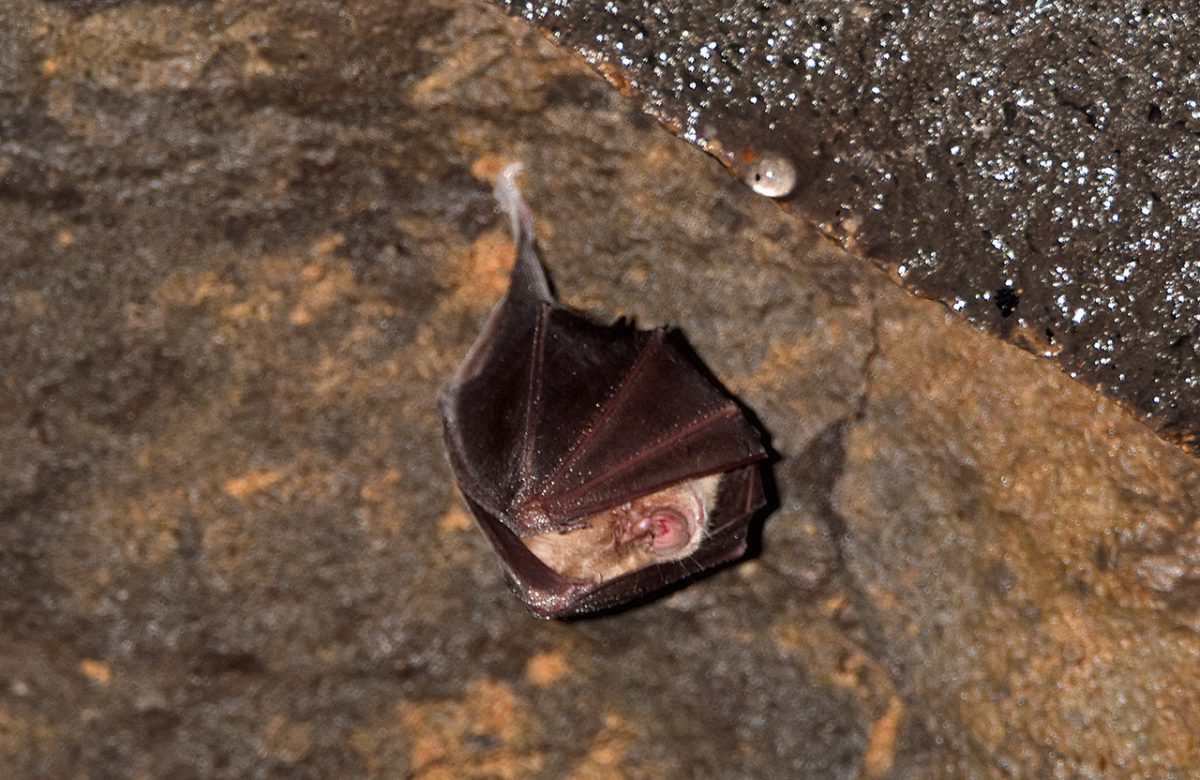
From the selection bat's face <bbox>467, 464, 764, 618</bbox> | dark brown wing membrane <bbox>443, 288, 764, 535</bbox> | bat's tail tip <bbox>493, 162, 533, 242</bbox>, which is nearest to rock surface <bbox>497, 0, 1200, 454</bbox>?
bat's tail tip <bbox>493, 162, 533, 242</bbox>

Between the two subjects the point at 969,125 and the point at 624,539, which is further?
the point at 969,125

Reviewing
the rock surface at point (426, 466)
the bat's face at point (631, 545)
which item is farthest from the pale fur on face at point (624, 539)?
the rock surface at point (426, 466)

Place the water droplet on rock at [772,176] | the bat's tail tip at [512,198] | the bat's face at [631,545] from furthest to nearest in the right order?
the water droplet on rock at [772,176]
the bat's tail tip at [512,198]
the bat's face at [631,545]

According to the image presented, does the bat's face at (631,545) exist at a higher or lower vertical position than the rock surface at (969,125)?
lower

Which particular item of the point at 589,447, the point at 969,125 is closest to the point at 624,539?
the point at 589,447

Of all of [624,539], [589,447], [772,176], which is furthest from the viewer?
[772,176]

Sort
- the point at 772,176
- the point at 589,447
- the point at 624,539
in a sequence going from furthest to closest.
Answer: the point at 772,176 < the point at 624,539 < the point at 589,447

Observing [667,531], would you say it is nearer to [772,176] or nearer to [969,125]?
[772,176]

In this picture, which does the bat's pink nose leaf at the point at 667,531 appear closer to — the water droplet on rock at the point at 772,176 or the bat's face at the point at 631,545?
the bat's face at the point at 631,545

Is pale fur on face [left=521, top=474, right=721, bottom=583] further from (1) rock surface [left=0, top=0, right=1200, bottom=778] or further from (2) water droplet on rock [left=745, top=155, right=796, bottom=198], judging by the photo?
(2) water droplet on rock [left=745, top=155, right=796, bottom=198]
